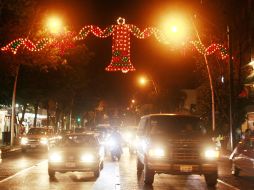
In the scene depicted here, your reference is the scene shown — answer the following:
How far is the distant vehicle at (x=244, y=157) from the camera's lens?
61.5 feet

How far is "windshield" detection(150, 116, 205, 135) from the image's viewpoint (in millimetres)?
18781

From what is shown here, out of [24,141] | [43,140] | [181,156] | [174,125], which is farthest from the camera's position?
[43,140]

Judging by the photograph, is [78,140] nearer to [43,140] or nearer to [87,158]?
[87,158]

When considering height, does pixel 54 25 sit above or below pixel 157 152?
above

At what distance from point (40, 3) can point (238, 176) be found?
67.1 ft

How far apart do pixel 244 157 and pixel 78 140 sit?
6.36m

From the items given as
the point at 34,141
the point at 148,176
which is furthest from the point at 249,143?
the point at 34,141

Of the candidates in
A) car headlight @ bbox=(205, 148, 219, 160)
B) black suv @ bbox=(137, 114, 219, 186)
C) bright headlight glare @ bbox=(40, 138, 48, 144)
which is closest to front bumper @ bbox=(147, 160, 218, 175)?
black suv @ bbox=(137, 114, 219, 186)

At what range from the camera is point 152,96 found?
235ft

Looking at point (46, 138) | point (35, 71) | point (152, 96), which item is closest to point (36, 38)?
point (46, 138)

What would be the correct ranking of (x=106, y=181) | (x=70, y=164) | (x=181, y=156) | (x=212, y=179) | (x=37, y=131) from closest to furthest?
(x=181, y=156)
(x=212, y=179)
(x=106, y=181)
(x=70, y=164)
(x=37, y=131)

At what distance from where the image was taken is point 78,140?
21297 mm

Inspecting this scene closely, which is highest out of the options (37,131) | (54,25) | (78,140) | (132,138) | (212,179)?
(54,25)

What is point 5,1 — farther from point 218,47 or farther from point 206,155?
point 206,155
